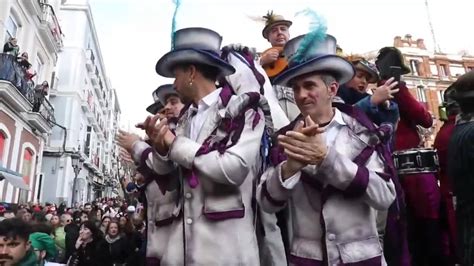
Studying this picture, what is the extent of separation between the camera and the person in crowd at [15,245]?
11.1 ft

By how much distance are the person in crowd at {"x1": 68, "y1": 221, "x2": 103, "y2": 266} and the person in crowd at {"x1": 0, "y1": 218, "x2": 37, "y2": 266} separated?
2479 mm

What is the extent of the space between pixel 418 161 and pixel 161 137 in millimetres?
1884

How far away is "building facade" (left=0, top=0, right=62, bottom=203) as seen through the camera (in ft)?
50.3

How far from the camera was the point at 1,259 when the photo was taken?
3.37 metres

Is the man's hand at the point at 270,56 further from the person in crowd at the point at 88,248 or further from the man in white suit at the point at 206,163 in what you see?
the person in crowd at the point at 88,248

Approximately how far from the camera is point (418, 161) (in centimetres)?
295

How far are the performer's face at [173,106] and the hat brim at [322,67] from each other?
1193 millimetres

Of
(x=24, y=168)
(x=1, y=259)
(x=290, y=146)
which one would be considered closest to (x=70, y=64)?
(x=24, y=168)

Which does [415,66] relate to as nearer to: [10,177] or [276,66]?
[10,177]

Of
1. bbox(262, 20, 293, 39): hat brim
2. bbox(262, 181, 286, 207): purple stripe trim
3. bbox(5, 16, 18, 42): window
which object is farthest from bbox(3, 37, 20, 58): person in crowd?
bbox(262, 181, 286, 207): purple stripe trim

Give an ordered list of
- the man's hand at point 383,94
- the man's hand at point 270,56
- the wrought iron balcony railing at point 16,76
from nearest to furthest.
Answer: the man's hand at point 383,94 < the man's hand at point 270,56 < the wrought iron balcony railing at point 16,76

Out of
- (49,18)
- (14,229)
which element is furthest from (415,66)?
(14,229)

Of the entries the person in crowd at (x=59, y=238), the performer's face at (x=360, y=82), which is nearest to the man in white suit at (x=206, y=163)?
the performer's face at (x=360, y=82)

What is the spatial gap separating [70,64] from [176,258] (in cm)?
3354
